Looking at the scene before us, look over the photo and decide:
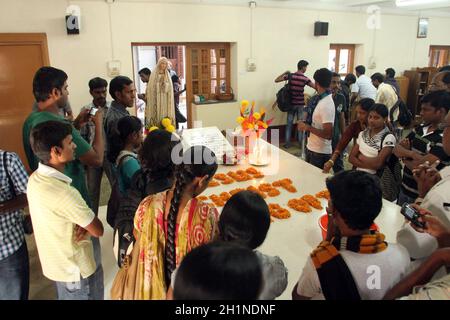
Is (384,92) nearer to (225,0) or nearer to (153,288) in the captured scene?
(225,0)

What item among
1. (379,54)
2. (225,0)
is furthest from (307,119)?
(379,54)

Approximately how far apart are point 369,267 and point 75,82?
16.1 ft

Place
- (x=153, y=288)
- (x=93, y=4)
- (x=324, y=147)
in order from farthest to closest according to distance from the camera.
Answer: (x=93, y=4)
(x=324, y=147)
(x=153, y=288)

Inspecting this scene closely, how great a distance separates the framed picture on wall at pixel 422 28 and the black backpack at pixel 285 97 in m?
3.90

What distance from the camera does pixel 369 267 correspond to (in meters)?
1.01

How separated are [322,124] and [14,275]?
2397 mm

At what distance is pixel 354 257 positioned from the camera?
102 centimetres

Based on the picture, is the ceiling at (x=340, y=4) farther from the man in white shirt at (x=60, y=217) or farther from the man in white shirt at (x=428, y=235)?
the man in white shirt at (x=428, y=235)

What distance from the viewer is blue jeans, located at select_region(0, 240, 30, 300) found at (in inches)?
60.8

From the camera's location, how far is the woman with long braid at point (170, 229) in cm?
113

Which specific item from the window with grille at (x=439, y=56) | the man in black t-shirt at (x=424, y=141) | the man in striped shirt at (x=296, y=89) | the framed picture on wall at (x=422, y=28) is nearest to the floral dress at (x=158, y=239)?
the man in black t-shirt at (x=424, y=141)

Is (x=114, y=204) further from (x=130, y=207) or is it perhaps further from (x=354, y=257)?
(x=354, y=257)

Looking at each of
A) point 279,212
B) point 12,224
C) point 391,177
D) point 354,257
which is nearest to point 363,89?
point 391,177

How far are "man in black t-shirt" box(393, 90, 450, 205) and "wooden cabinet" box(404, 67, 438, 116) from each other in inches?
246
